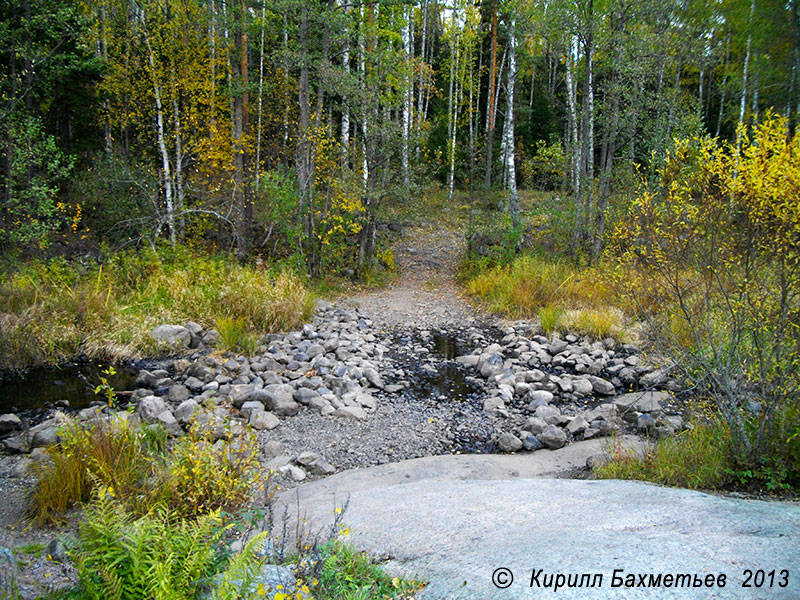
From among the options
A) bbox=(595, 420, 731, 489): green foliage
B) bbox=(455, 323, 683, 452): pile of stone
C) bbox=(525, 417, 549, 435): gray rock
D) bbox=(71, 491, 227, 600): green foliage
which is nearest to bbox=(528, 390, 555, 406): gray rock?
bbox=(455, 323, 683, 452): pile of stone

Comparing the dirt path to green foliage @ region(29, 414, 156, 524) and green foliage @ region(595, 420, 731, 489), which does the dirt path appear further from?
green foliage @ region(29, 414, 156, 524)

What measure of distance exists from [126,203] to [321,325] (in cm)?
730

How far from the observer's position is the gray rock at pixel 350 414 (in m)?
5.73

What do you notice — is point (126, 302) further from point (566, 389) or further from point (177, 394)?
point (566, 389)

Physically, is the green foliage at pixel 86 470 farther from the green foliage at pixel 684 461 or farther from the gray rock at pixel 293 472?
the green foliage at pixel 684 461

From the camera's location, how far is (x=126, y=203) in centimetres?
1296

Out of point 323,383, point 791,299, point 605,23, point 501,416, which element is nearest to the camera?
point 791,299

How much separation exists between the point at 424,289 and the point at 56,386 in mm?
8496

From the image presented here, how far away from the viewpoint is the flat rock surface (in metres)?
2.19

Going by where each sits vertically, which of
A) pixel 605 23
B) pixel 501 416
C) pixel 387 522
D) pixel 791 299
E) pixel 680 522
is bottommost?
pixel 501 416

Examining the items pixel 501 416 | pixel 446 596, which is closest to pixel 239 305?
pixel 501 416

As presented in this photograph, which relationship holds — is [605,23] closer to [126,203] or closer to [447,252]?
[447,252]

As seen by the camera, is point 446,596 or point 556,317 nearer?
point 446,596

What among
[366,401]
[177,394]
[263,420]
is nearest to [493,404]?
[366,401]
